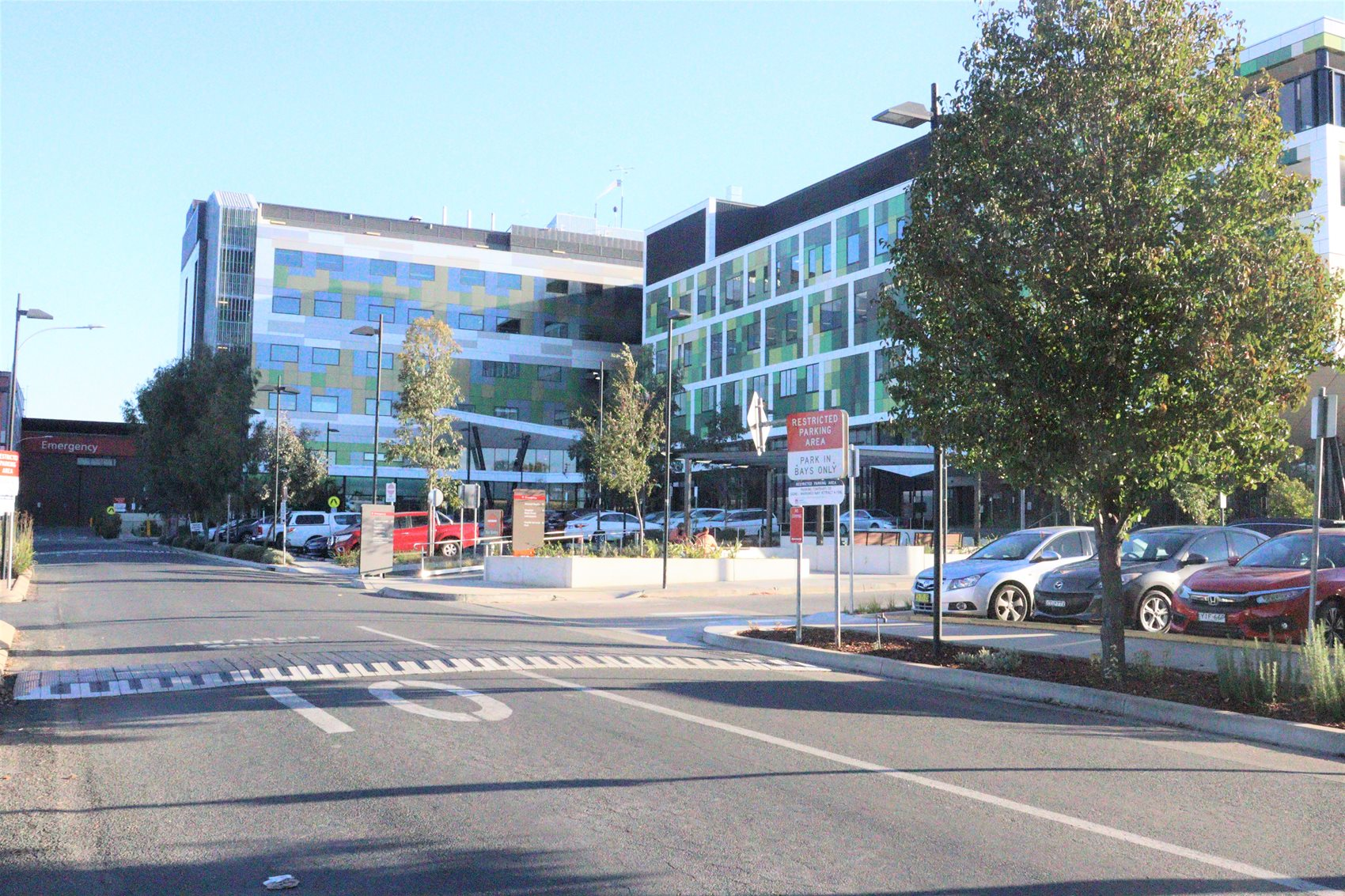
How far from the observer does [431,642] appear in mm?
14422

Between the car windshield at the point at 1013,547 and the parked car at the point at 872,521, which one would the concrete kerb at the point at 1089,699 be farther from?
the parked car at the point at 872,521

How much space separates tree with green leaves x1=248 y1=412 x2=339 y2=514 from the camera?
52097 millimetres

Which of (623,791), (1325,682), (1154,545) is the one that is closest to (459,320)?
(1154,545)

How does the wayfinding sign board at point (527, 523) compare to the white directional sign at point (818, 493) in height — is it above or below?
below

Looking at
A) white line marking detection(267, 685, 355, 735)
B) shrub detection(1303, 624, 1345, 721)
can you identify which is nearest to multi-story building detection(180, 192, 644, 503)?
white line marking detection(267, 685, 355, 735)

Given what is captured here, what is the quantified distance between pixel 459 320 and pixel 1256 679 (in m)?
77.1

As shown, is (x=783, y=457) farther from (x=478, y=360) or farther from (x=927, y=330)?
(x=478, y=360)

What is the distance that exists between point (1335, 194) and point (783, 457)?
2326cm

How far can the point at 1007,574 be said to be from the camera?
18.3 meters

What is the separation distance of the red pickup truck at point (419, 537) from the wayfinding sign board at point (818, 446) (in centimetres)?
2610

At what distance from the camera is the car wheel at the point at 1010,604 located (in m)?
18.2

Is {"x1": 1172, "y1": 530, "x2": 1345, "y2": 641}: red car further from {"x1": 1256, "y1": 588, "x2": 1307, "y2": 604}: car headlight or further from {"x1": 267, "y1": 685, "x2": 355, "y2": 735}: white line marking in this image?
{"x1": 267, "y1": 685, "x2": 355, "y2": 735}: white line marking

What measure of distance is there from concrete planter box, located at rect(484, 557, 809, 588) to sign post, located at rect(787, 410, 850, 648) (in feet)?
41.7

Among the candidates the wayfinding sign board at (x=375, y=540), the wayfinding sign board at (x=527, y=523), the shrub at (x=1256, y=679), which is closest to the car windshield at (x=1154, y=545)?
the shrub at (x=1256, y=679)
